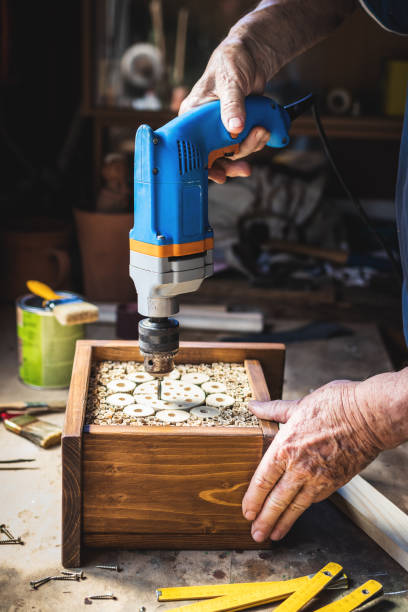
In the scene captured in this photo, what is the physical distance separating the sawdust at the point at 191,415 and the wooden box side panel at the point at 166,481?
0.24ft

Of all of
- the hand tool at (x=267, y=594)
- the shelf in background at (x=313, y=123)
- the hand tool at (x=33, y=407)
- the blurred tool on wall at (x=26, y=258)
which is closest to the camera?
the hand tool at (x=267, y=594)

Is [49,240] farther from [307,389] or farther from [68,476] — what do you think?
[68,476]

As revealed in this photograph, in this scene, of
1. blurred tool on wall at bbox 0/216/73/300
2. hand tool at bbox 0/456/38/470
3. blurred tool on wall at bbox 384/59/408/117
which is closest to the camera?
hand tool at bbox 0/456/38/470

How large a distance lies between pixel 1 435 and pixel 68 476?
0.53 m

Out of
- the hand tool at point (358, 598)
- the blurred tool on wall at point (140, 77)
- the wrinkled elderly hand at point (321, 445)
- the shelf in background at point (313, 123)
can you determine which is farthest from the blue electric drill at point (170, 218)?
the blurred tool on wall at point (140, 77)

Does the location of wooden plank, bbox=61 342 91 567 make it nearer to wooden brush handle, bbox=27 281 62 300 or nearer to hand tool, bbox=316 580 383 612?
hand tool, bbox=316 580 383 612

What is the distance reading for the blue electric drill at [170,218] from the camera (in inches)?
44.9

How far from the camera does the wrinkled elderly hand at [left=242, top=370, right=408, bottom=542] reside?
110 cm

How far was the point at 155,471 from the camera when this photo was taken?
118 cm

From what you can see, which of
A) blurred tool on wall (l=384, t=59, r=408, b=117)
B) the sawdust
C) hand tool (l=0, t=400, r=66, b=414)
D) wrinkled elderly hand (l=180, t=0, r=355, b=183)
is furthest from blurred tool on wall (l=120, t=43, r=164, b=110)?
the sawdust

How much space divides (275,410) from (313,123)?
1.98 metres

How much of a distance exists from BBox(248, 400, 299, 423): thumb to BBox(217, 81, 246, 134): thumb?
501 millimetres

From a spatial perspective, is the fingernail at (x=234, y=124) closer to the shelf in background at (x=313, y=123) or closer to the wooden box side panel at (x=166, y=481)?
the wooden box side panel at (x=166, y=481)

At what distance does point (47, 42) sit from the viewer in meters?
3.37
